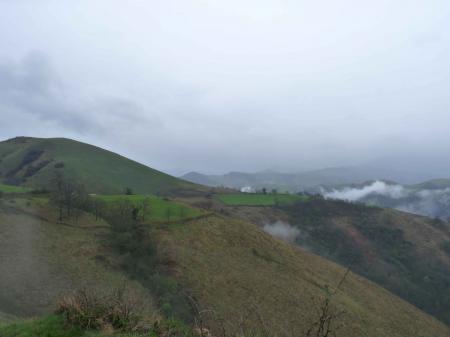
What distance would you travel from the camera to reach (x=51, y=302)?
2577cm

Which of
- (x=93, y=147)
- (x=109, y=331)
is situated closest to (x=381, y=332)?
(x=109, y=331)

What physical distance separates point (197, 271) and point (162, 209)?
16.5 meters

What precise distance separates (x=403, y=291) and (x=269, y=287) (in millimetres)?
40468

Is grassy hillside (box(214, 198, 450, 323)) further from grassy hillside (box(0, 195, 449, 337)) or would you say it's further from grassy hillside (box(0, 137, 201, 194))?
grassy hillside (box(0, 137, 201, 194))

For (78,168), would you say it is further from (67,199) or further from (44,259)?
(44,259)

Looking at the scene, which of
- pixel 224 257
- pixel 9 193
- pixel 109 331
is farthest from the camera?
pixel 9 193

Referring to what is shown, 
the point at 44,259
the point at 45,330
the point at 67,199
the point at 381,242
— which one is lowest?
the point at 381,242

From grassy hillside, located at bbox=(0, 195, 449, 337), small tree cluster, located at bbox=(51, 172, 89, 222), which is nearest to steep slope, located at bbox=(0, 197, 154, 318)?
grassy hillside, located at bbox=(0, 195, 449, 337)

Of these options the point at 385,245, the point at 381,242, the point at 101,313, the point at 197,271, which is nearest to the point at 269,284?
the point at 197,271

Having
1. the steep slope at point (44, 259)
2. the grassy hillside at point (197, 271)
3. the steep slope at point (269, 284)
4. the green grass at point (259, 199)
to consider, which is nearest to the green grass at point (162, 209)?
the grassy hillside at point (197, 271)

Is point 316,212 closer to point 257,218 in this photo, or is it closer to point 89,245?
point 257,218

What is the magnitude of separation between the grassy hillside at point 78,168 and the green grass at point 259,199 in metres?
14.7

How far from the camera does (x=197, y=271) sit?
39125mm

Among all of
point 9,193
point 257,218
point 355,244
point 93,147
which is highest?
point 93,147
